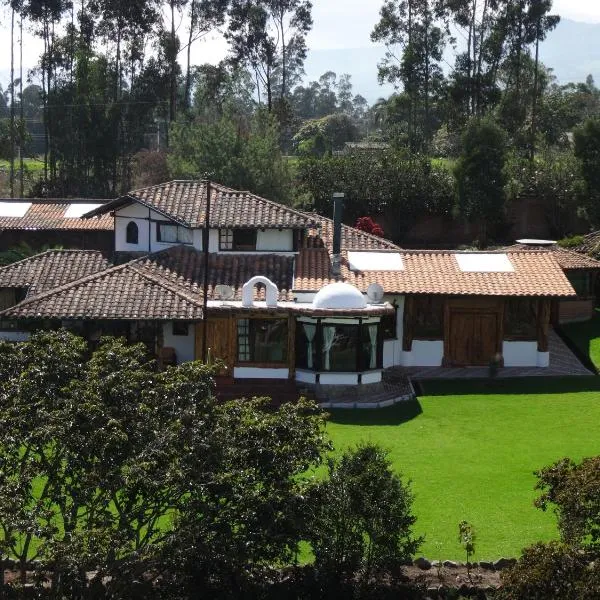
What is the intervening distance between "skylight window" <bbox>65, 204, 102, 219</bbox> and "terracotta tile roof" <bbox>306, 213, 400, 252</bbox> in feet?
40.2

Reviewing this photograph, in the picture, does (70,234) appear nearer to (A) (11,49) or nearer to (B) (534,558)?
(A) (11,49)

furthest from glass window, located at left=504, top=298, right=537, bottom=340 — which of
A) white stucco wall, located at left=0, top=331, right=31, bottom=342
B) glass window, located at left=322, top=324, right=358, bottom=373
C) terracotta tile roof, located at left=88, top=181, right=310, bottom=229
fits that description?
white stucco wall, located at left=0, top=331, right=31, bottom=342

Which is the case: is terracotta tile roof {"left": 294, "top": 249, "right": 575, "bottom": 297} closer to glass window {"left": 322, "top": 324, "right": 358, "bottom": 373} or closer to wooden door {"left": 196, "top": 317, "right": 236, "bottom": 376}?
glass window {"left": 322, "top": 324, "right": 358, "bottom": 373}

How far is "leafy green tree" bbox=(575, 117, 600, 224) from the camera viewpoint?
4478cm

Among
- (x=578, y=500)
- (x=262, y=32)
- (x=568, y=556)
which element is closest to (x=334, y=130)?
(x=262, y=32)

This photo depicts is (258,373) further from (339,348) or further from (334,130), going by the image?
(334,130)

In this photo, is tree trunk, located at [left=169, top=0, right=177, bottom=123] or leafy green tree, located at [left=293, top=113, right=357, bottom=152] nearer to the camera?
tree trunk, located at [left=169, top=0, right=177, bottom=123]

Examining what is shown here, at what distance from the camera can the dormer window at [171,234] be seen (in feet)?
107

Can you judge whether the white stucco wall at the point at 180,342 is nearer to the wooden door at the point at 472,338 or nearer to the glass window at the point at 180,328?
the glass window at the point at 180,328

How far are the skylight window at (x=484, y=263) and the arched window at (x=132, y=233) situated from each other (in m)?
10.0

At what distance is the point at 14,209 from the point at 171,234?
13.2 metres

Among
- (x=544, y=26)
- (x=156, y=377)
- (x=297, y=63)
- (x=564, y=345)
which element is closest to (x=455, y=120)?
(x=544, y=26)

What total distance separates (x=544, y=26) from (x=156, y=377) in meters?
47.3

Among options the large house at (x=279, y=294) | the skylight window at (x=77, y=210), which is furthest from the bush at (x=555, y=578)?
the skylight window at (x=77, y=210)
